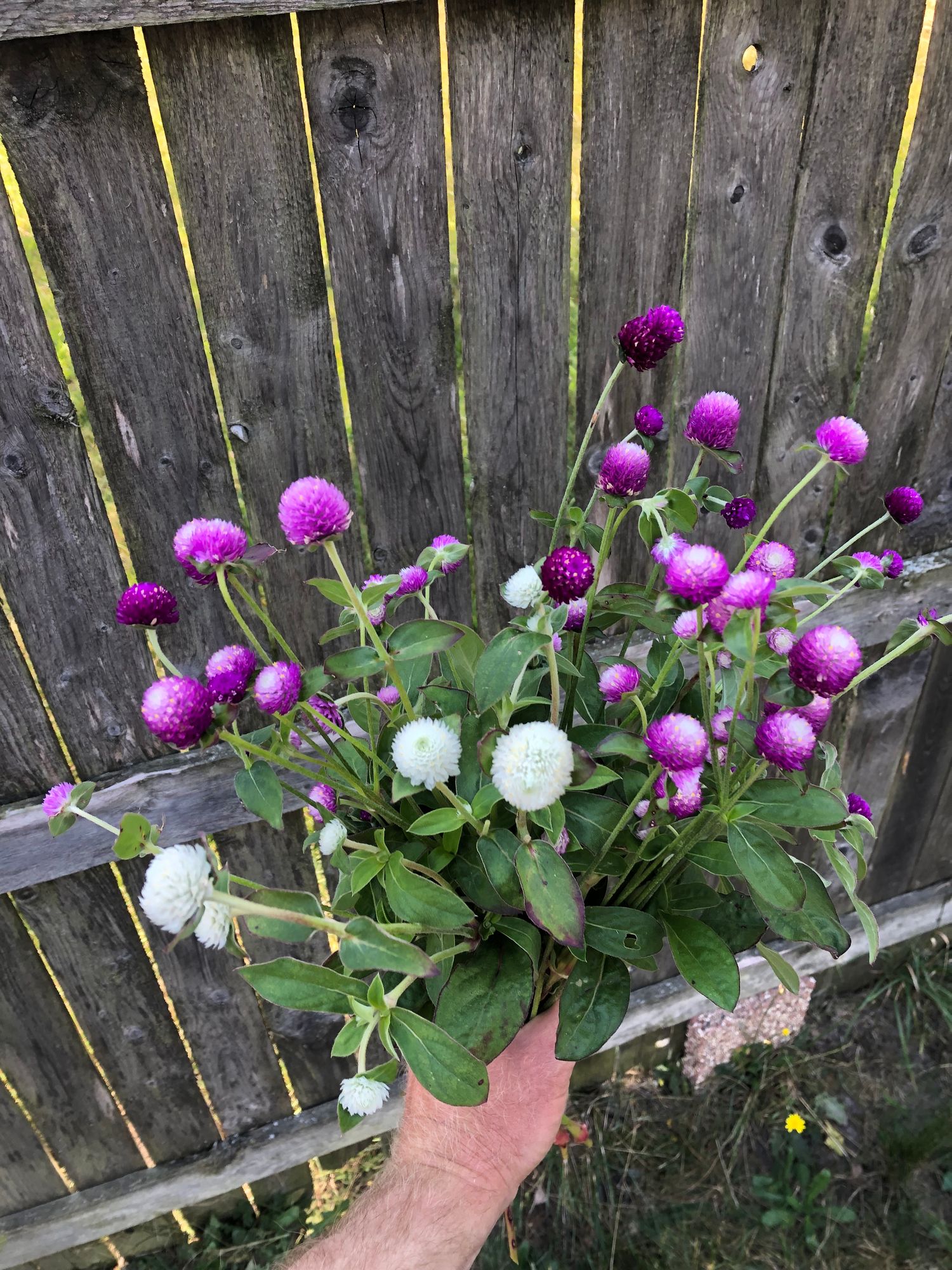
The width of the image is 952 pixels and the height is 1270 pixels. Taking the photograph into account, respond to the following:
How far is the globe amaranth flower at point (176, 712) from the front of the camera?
67 centimetres

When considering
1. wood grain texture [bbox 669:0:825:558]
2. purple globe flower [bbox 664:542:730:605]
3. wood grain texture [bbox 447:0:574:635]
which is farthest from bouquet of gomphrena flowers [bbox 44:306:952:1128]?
wood grain texture [bbox 669:0:825:558]

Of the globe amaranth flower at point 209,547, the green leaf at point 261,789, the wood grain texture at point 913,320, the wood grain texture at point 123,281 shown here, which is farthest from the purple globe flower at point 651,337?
the wood grain texture at point 913,320

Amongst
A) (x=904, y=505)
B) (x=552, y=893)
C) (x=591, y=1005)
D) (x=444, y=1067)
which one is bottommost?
(x=591, y=1005)

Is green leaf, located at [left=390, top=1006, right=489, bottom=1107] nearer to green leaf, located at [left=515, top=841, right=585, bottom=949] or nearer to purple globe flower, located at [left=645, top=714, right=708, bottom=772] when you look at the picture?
green leaf, located at [left=515, top=841, right=585, bottom=949]

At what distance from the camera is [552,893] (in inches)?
28.4

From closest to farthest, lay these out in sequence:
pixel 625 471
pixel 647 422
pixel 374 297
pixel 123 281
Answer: pixel 625 471 < pixel 647 422 < pixel 123 281 < pixel 374 297

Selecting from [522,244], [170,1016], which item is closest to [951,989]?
[170,1016]

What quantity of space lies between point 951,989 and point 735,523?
7.73 ft

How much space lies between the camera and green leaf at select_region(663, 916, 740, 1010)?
85cm

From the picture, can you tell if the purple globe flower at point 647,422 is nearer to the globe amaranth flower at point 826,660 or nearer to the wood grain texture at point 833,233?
the globe amaranth flower at point 826,660

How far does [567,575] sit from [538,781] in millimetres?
166

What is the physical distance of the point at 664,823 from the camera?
79 centimetres

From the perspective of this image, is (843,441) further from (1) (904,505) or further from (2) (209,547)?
(2) (209,547)

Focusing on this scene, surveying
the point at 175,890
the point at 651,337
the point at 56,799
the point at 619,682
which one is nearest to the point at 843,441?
the point at 651,337
